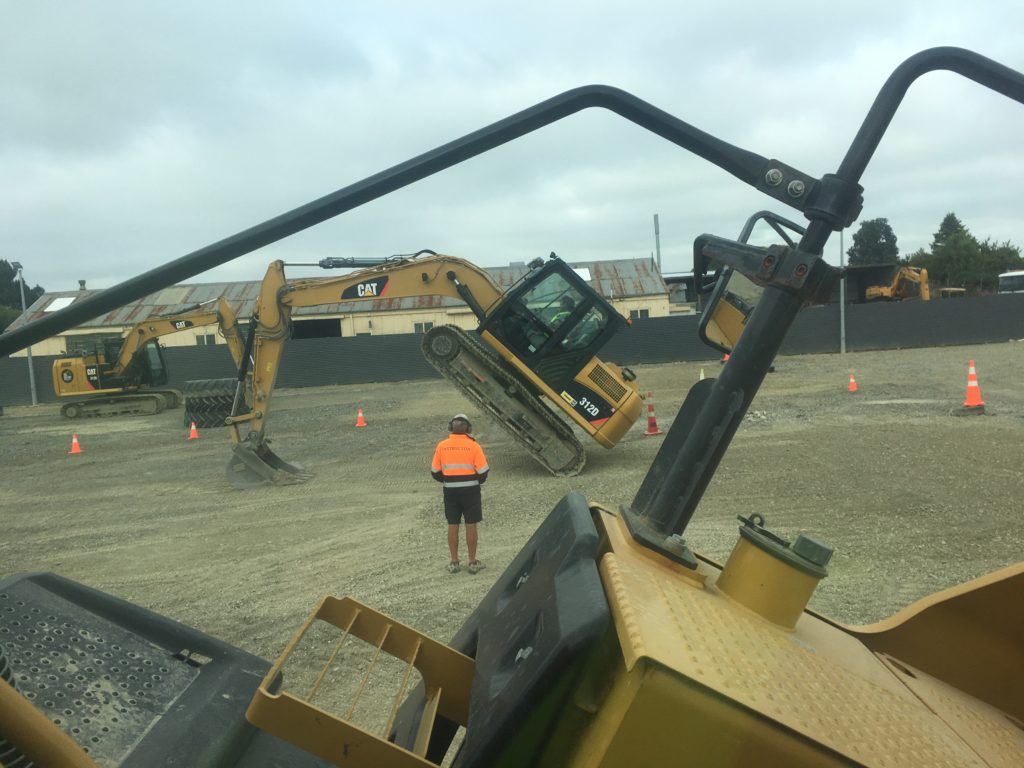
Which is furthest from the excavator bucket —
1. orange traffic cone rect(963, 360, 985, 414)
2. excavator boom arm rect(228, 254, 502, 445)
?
orange traffic cone rect(963, 360, 985, 414)

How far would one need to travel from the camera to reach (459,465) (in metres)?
7.66

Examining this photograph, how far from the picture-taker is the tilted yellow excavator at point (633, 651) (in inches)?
57.4

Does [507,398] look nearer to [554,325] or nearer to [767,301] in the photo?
[554,325]

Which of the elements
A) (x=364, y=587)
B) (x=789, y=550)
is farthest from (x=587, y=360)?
(x=789, y=550)

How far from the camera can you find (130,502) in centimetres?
1216

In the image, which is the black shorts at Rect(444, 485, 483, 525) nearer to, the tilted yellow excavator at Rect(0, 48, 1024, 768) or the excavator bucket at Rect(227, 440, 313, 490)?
the tilted yellow excavator at Rect(0, 48, 1024, 768)

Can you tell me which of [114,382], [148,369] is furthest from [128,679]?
[148,369]

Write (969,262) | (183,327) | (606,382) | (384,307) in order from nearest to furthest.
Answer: (606,382) < (183,327) < (384,307) < (969,262)

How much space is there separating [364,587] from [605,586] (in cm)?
580

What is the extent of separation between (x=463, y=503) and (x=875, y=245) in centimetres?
8709

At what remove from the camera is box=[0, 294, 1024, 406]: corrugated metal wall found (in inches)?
1318

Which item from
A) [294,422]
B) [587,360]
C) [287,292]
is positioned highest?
[287,292]

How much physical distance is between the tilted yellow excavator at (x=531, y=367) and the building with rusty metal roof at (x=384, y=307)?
85.6ft

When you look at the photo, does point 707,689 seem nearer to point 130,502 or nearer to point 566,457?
point 566,457
